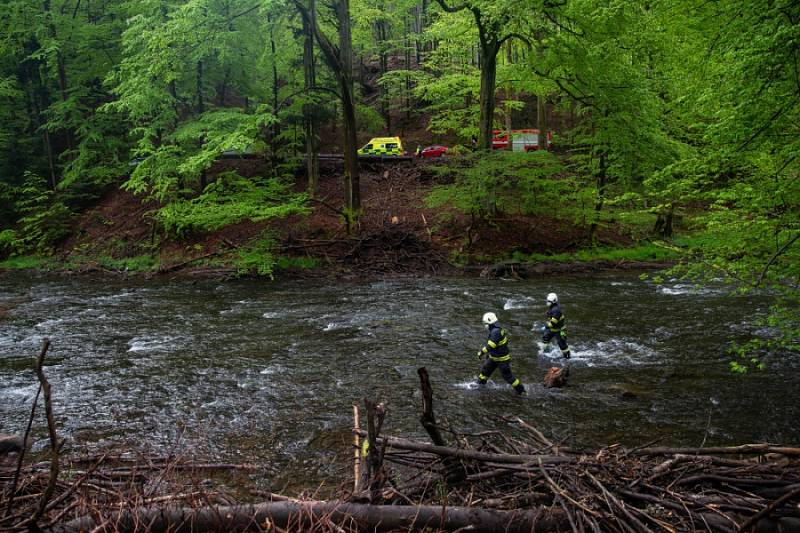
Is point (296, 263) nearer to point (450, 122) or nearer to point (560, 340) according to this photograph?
point (450, 122)

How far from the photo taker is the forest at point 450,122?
7.93 meters

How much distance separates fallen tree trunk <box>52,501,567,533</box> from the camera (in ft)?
13.5

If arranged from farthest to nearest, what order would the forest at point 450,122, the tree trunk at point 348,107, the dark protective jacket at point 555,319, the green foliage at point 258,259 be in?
the green foliage at point 258,259 < the tree trunk at point 348,107 < the dark protective jacket at point 555,319 < the forest at point 450,122

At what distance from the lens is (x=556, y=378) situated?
34.5 feet

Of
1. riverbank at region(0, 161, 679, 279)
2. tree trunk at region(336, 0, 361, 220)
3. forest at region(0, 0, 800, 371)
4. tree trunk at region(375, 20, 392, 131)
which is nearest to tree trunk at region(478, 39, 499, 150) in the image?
forest at region(0, 0, 800, 371)

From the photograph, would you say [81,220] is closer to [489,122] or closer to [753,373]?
[489,122]

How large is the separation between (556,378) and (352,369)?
431 cm

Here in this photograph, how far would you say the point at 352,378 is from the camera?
1111 cm

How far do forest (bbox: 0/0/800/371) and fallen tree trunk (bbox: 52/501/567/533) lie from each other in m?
5.74

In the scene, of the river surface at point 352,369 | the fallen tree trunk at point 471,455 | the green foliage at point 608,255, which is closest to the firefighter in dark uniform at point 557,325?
the river surface at point 352,369

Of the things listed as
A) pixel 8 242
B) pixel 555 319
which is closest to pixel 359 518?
pixel 555 319

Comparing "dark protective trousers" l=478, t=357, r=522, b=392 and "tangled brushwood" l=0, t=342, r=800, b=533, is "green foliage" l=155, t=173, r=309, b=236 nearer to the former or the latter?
"dark protective trousers" l=478, t=357, r=522, b=392

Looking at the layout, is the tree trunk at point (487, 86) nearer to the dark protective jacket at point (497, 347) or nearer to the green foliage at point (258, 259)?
the green foliage at point (258, 259)

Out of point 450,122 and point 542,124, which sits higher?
point 450,122
